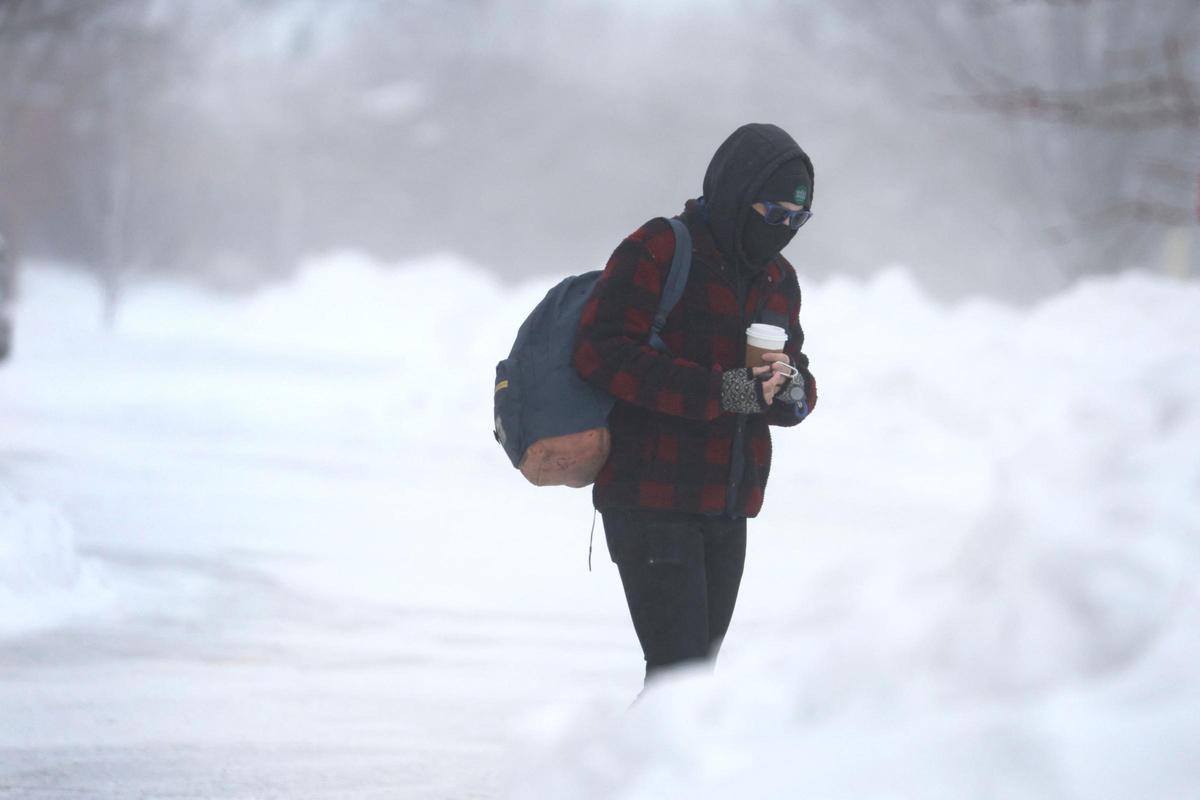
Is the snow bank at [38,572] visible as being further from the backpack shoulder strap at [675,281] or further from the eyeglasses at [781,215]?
the eyeglasses at [781,215]

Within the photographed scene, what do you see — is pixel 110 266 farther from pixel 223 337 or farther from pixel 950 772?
pixel 950 772

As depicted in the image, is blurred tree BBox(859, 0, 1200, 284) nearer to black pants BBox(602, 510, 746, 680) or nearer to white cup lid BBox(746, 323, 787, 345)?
white cup lid BBox(746, 323, 787, 345)

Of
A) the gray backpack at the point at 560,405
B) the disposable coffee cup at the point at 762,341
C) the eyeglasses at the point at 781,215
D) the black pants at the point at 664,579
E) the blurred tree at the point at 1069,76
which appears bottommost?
the blurred tree at the point at 1069,76

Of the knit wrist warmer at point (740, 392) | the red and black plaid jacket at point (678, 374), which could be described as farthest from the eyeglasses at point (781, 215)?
the knit wrist warmer at point (740, 392)

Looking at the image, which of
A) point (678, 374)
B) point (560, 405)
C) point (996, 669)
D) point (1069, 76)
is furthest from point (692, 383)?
point (1069, 76)

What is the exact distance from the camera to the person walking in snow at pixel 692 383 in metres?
3.68

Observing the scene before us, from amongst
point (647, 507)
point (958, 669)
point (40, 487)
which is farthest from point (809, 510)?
point (958, 669)

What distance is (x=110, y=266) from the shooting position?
138 ft

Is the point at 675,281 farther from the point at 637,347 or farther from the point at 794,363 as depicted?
the point at 794,363

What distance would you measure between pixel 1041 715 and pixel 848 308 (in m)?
17.0

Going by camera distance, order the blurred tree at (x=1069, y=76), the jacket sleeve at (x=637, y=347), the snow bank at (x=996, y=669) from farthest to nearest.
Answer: the blurred tree at (x=1069, y=76), the jacket sleeve at (x=637, y=347), the snow bank at (x=996, y=669)

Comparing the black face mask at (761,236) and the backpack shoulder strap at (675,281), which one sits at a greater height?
the black face mask at (761,236)

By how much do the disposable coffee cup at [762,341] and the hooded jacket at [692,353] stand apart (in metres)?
0.08

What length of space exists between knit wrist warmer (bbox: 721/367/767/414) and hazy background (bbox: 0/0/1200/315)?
24.3 meters
